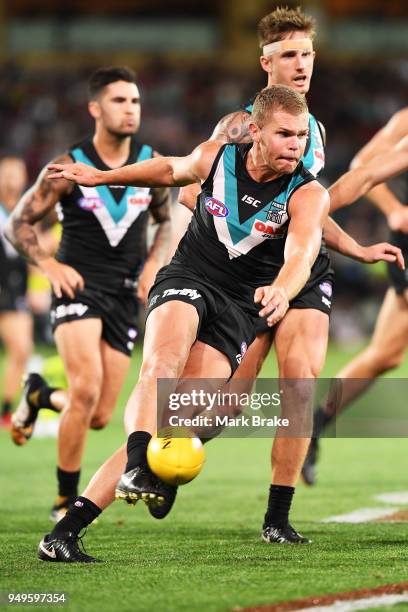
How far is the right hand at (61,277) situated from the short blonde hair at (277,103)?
2.13 m

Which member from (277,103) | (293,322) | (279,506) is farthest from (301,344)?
(277,103)

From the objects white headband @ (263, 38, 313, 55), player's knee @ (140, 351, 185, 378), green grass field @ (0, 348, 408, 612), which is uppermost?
white headband @ (263, 38, 313, 55)

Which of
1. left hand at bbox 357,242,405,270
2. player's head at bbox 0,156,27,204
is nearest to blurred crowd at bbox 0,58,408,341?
player's head at bbox 0,156,27,204

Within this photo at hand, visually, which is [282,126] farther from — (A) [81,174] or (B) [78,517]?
(B) [78,517]

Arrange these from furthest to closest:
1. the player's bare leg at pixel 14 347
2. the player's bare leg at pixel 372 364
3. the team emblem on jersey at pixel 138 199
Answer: the player's bare leg at pixel 14 347, the player's bare leg at pixel 372 364, the team emblem on jersey at pixel 138 199

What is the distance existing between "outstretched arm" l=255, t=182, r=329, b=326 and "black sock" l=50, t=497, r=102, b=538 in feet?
4.25

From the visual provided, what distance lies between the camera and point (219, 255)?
5.98m

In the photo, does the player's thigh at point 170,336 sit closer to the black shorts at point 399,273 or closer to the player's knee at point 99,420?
the player's knee at point 99,420

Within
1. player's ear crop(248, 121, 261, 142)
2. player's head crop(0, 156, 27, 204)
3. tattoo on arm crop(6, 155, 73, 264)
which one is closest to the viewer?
player's ear crop(248, 121, 261, 142)

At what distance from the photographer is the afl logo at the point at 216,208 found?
5.89m

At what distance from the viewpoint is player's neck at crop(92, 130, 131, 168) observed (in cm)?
786

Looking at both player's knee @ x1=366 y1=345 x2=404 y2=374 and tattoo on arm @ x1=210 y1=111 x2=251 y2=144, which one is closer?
tattoo on arm @ x1=210 y1=111 x2=251 y2=144

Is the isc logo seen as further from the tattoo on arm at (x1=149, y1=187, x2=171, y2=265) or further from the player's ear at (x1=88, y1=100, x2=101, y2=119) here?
the player's ear at (x1=88, y1=100, x2=101, y2=119)

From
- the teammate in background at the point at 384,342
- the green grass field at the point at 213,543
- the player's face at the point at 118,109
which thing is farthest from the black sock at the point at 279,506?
the player's face at the point at 118,109
